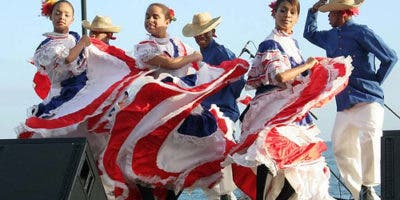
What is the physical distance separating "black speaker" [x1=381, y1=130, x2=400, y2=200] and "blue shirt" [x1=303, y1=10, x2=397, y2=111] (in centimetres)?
201

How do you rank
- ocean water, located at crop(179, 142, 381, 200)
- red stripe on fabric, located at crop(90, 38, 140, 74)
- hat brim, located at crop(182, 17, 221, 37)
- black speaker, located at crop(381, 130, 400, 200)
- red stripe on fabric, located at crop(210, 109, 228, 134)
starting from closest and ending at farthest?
black speaker, located at crop(381, 130, 400, 200)
red stripe on fabric, located at crop(90, 38, 140, 74)
red stripe on fabric, located at crop(210, 109, 228, 134)
hat brim, located at crop(182, 17, 221, 37)
ocean water, located at crop(179, 142, 381, 200)

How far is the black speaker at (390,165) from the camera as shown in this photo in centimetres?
394

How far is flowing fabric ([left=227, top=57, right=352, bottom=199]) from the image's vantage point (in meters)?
4.95

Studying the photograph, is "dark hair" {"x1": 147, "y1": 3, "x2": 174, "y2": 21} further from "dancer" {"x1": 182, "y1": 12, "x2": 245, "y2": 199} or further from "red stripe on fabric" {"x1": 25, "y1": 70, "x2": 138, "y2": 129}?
"dancer" {"x1": 182, "y1": 12, "x2": 245, "y2": 199}

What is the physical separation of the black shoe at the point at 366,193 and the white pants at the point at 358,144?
30 millimetres

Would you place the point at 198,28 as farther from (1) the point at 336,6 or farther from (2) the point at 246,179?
(2) the point at 246,179

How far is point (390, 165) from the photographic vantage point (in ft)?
13.1

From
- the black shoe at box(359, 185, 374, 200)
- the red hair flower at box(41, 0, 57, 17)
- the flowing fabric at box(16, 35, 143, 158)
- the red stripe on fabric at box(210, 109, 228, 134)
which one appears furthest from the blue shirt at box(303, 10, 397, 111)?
the red hair flower at box(41, 0, 57, 17)

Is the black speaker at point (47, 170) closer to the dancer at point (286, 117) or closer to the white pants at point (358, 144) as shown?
the dancer at point (286, 117)

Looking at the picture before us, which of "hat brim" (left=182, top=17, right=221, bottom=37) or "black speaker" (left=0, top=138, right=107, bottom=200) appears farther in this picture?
"hat brim" (left=182, top=17, right=221, bottom=37)

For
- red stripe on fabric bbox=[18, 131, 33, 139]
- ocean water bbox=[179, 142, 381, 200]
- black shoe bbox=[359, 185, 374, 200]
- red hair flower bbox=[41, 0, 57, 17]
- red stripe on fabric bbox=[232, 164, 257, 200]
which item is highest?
red hair flower bbox=[41, 0, 57, 17]

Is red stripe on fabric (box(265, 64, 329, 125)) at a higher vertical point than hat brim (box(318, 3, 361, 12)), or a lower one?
lower

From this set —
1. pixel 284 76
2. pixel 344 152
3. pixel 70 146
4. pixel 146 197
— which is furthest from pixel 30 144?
pixel 344 152

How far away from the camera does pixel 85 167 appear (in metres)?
4.18
